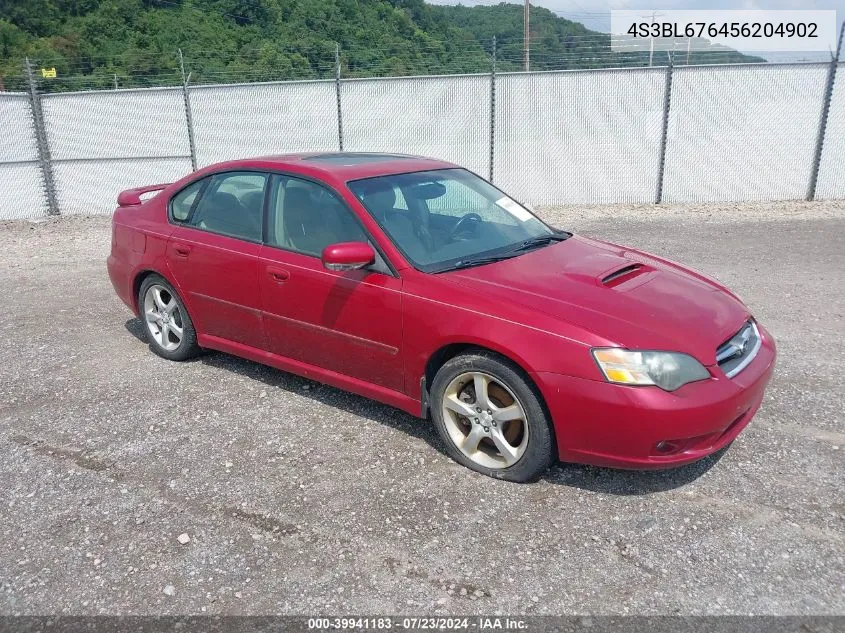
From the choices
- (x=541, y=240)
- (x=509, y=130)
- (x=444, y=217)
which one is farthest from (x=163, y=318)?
(x=509, y=130)

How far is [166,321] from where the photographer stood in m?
5.31

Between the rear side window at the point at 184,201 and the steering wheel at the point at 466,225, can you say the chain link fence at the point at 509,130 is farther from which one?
the steering wheel at the point at 466,225

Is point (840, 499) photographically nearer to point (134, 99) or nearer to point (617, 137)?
point (617, 137)

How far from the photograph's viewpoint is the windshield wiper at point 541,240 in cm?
427

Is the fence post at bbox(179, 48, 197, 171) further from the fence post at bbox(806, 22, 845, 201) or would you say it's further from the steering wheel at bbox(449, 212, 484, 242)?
the fence post at bbox(806, 22, 845, 201)

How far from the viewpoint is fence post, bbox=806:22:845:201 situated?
38.0 ft

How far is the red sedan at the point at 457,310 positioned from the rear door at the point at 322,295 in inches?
0.5

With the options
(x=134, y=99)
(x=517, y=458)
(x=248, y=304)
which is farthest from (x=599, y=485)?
(x=134, y=99)

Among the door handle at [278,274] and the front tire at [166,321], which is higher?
the door handle at [278,274]

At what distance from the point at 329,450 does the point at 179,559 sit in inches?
42.7

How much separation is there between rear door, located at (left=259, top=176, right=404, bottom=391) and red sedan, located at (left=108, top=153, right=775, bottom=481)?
0.01 m

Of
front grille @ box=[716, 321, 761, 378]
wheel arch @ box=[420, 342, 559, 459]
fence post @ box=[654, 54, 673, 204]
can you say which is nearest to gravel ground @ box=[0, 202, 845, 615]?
wheel arch @ box=[420, 342, 559, 459]

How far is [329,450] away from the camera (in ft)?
13.1

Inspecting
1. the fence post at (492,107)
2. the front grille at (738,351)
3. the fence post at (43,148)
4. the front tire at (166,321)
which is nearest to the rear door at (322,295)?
the front tire at (166,321)
